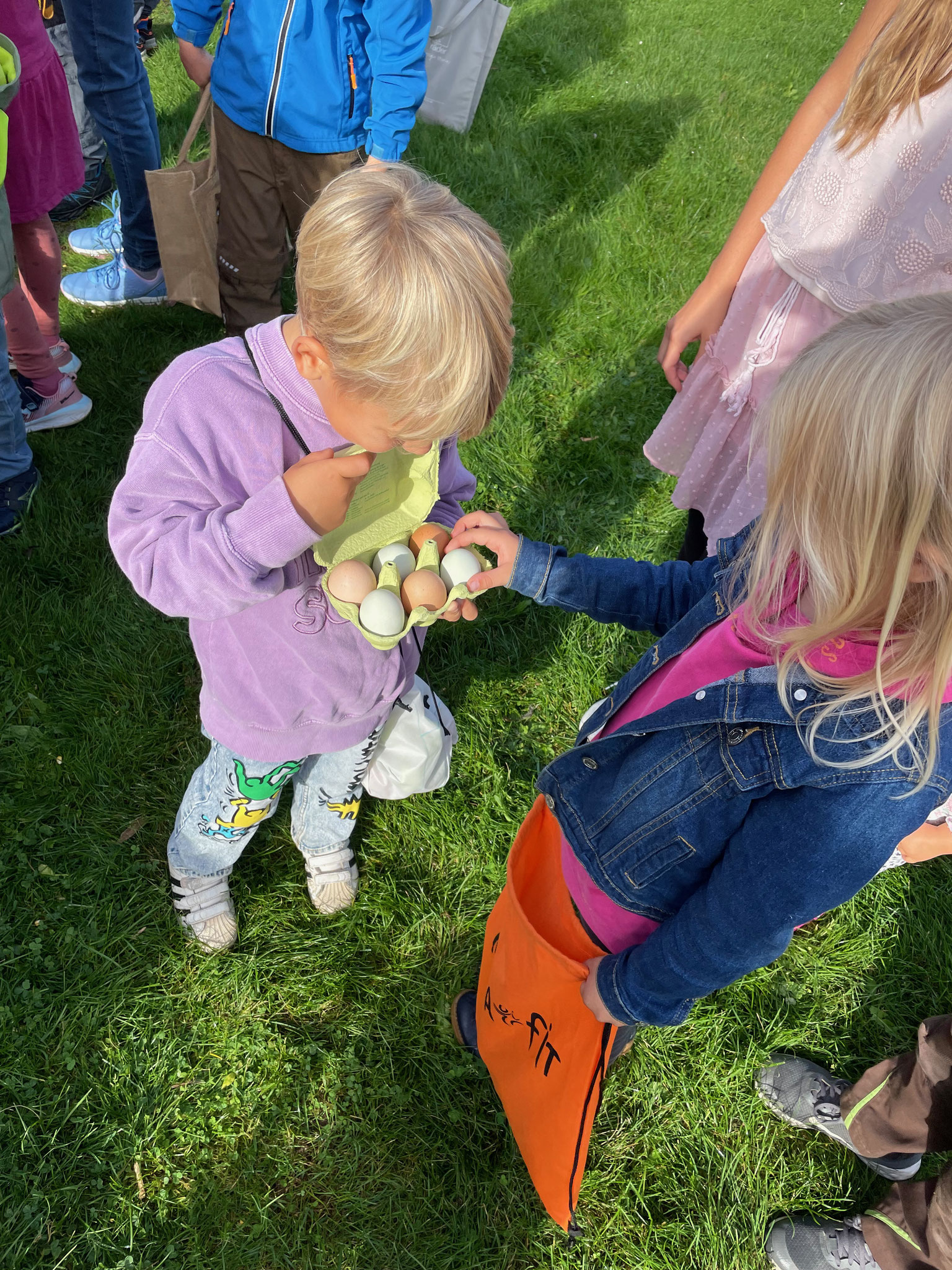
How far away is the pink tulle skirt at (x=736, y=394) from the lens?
198 cm

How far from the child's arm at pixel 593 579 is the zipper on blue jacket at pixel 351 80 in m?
2.10

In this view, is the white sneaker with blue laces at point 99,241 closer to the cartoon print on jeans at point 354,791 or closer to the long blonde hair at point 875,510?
the cartoon print on jeans at point 354,791

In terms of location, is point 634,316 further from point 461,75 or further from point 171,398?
point 171,398

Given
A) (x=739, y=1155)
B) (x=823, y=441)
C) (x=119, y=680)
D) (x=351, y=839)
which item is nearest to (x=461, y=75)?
(x=119, y=680)

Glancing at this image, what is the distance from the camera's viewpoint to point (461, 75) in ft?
15.8

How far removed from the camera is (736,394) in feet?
7.00

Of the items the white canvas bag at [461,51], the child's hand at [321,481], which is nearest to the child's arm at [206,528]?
the child's hand at [321,481]

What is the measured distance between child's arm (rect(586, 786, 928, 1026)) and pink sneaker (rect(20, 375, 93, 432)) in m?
2.92

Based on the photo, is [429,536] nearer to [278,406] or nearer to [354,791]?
[278,406]

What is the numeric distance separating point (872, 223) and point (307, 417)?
1.21 metres

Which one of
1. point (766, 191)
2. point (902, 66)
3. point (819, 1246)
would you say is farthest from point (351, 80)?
point (819, 1246)

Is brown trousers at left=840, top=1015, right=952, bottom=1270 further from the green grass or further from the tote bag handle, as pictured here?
the tote bag handle

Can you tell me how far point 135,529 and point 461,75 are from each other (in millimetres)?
4573

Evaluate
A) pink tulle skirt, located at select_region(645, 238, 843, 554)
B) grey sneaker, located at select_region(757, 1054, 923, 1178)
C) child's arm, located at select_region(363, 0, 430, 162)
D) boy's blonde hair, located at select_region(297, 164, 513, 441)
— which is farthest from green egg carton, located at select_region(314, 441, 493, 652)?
child's arm, located at select_region(363, 0, 430, 162)
